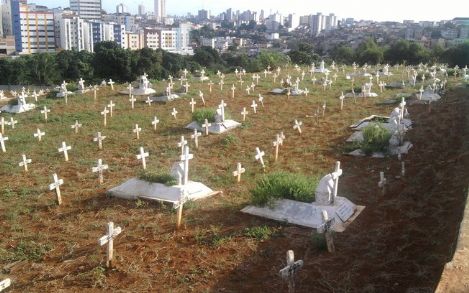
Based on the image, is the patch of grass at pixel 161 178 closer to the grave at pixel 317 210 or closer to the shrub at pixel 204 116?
the grave at pixel 317 210

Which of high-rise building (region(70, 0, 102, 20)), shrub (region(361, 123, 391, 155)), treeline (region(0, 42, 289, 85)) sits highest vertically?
high-rise building (region(70, 0, 102, 20))

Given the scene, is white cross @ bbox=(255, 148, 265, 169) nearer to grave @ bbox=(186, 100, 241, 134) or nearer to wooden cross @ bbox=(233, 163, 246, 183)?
wooden cross @ bbox=(233, 163, 246, 183)

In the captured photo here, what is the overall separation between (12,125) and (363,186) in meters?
12.9

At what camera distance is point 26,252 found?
7609mm

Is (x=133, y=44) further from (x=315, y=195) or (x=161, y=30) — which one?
(x=315, y=195)

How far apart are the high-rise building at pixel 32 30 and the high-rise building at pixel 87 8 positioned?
67.5 m

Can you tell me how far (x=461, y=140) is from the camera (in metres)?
13.8

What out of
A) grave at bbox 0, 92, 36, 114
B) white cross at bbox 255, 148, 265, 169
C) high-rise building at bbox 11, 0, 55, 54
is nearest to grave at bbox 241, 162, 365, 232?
white cross at bbox 255, 148, 265, 169

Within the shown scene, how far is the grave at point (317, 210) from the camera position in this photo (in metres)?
8.34

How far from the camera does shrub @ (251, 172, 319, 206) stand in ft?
29.3

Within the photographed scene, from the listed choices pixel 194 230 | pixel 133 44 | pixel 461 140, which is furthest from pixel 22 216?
pixel 133 44

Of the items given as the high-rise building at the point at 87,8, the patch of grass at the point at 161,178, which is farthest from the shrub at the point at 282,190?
the high-rise building at the point at 87,8

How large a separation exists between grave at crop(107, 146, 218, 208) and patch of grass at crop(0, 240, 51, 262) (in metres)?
2.37

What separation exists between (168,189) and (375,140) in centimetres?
627
